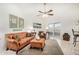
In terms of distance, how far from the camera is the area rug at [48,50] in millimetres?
3133

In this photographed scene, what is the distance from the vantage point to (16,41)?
10.2ft

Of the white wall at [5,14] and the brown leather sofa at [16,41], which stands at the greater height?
the white wall at [5,14]

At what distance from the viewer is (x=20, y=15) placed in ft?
10.2

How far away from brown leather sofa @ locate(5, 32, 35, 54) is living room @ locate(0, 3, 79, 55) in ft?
0.25

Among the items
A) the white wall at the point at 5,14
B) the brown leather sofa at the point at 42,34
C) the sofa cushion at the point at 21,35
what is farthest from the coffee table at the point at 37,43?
the white wall at the point at 5,14

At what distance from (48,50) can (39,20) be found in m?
0.81

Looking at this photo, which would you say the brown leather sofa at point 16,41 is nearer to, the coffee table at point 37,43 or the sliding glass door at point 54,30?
the coffee table at point 37,43

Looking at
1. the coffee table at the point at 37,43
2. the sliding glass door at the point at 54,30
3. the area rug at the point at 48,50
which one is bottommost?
the area rug at the point at 48,50

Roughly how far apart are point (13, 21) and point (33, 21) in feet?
1.69

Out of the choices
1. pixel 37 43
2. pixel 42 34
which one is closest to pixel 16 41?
pixel 37 43

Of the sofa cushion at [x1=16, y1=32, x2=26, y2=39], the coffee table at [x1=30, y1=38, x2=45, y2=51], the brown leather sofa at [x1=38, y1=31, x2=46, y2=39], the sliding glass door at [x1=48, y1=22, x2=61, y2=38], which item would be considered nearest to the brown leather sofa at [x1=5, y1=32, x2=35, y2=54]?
the sofa cushion at [x1=16, y1=32, x2=26, y2=39]

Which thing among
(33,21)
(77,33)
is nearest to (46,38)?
(33,21)

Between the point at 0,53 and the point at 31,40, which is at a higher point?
the point at 31,40
